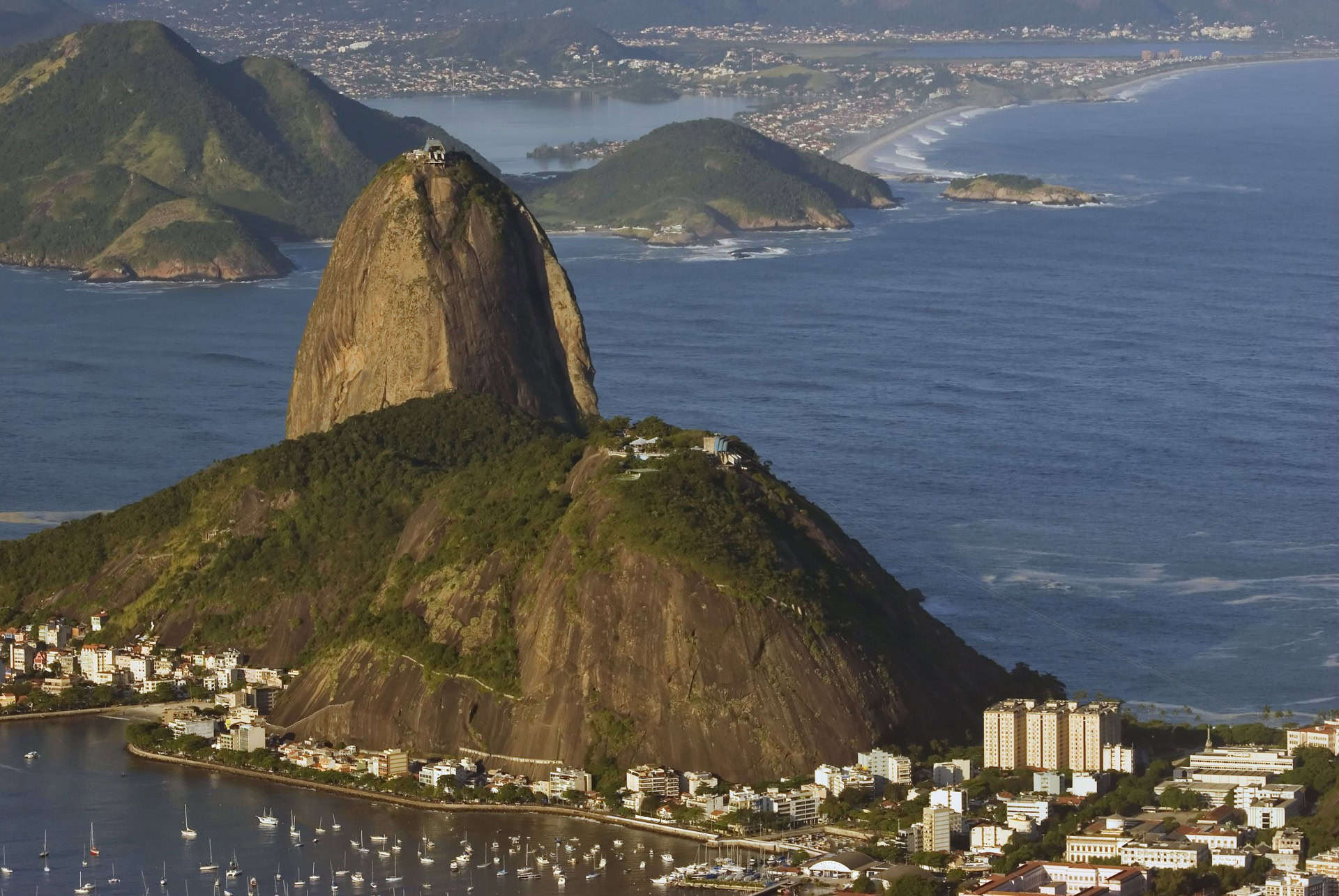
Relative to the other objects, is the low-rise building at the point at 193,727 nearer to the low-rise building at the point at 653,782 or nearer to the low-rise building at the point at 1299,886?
the low-rise building at the point at 653,782

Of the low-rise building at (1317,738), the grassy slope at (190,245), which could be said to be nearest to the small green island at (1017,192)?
the grassy slope at (190,245)

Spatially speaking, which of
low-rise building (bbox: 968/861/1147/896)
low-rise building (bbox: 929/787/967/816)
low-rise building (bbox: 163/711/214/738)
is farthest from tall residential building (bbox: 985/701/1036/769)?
low-rise building (bbox: 163/711/214/738)

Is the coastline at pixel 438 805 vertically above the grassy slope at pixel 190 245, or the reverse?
the grassy slope at pixel 190 245

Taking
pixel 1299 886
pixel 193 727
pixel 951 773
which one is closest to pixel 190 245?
pixel 193 727

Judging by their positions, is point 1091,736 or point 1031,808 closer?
point 1031,808

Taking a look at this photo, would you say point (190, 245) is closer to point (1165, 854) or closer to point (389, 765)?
point (389, 765)
